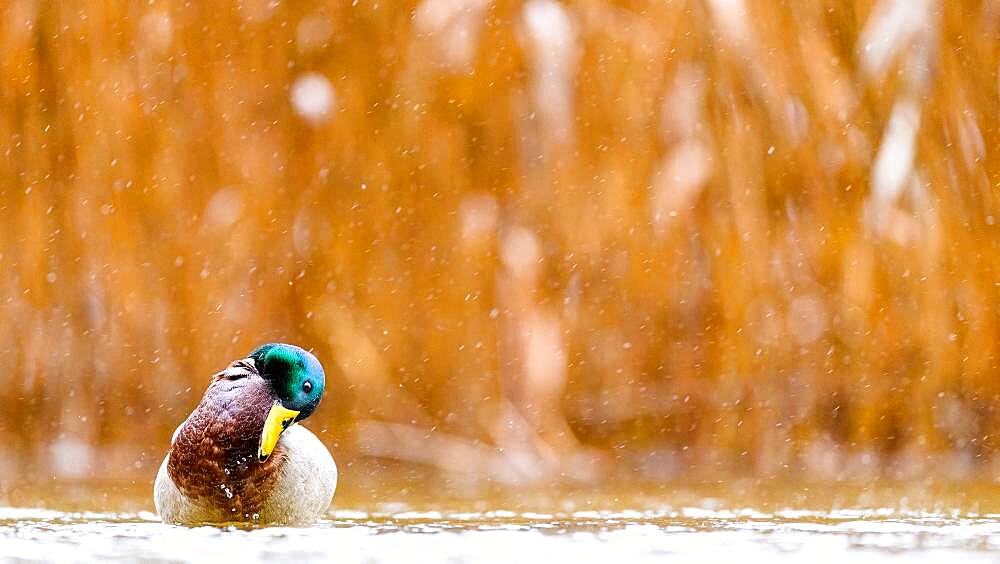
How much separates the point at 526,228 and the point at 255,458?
1360 mm

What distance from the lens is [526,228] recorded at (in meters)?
3.52

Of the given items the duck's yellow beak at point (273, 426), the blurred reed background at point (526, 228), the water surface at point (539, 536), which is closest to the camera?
the water surface at point (539, 536)

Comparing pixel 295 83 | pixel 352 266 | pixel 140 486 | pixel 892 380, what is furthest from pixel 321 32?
pixel 892 380

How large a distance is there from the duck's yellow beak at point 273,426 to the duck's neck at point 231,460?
2 centimetres

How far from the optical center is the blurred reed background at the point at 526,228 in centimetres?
342

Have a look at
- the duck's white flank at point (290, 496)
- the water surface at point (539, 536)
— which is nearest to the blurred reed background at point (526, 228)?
the water surface at point (539, 536)

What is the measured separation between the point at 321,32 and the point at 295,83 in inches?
5.1

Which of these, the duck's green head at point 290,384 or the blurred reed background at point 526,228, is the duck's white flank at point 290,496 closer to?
the duck's green head at point 290,384

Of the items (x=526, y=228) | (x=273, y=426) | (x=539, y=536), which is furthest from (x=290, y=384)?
(x=526, y=228)

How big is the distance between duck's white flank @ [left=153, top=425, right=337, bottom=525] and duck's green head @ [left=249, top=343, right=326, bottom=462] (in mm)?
45

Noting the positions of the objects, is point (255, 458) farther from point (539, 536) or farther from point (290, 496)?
point (539, 536)

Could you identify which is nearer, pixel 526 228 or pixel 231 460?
pixel 231 460

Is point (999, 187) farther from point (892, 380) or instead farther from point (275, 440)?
point (275, 440)

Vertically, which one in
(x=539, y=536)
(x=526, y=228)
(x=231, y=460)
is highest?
(x=526, y=228)
